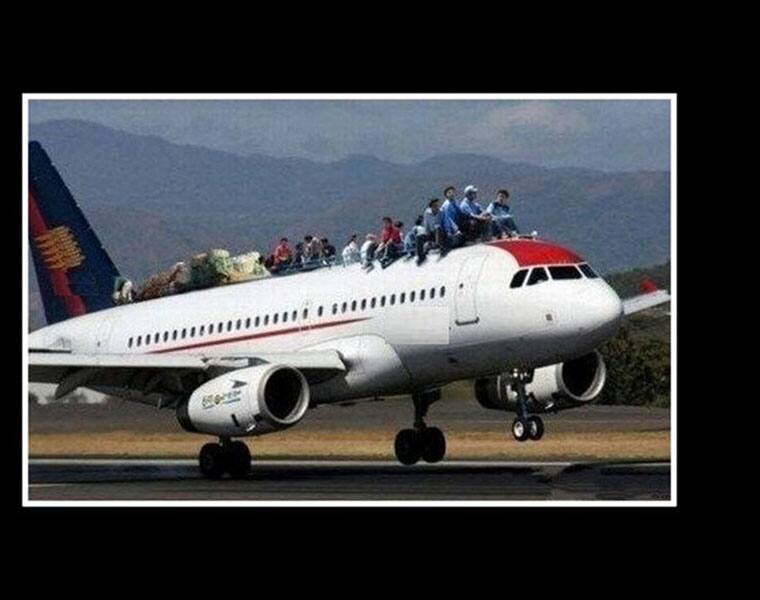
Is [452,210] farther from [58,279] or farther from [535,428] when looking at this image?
[58,279]

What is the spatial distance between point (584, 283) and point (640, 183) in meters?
23.7

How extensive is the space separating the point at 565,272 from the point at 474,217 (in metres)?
3.11

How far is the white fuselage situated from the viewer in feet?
127

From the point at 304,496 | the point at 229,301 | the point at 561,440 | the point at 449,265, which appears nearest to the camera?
the point at 304,496

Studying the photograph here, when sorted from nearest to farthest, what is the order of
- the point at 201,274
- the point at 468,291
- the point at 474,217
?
the point at 468,291, the point at 474,217, the point at 201,274

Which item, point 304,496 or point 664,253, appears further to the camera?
point 664,253

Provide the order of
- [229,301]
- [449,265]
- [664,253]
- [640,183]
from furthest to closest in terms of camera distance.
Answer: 1. [640,183]
2. [664,253]
3. [229,301]
4. [449,265]

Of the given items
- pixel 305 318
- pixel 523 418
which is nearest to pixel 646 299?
pixel 523 418

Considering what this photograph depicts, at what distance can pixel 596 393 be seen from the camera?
42750mm

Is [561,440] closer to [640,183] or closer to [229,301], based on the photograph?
[229,301]

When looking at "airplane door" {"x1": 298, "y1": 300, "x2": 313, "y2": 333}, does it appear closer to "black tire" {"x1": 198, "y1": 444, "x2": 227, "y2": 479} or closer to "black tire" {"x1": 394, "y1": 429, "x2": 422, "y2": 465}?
"black tire" {"x1": 198, "y1": 444, "x2": 227, "y2": 479}

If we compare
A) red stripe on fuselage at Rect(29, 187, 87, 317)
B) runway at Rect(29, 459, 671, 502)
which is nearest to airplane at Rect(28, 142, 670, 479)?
runway at Rect(29, 459, 671, 502)

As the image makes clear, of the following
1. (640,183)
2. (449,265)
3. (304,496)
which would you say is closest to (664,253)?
(640,183)

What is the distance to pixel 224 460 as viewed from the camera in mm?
42844
